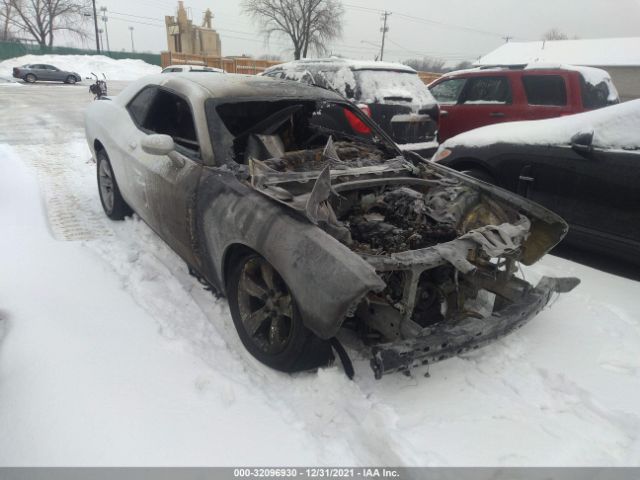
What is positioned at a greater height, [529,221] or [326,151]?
[326,151]

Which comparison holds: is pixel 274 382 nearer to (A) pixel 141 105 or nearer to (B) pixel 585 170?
(A) pixel 141 105

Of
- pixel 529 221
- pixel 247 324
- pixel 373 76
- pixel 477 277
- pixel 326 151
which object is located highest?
pixel 373 76

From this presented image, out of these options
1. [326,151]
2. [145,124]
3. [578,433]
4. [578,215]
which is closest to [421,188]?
[326,151]

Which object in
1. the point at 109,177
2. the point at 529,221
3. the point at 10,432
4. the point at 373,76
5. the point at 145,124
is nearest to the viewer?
the point at 10,432

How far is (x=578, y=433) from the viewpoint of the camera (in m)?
2.18

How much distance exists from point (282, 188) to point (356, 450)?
151cm

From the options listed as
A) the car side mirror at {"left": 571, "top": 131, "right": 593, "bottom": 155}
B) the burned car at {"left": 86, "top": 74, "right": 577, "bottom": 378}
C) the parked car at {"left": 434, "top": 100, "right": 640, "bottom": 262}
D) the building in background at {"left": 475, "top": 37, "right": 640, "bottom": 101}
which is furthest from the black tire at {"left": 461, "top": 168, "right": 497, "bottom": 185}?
the building in background at {"left": 475, "top": 37, "right": 640, "bottom": 101}

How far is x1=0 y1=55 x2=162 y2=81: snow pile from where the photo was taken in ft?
105

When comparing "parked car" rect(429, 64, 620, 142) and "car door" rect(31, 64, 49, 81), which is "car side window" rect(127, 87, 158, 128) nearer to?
"parked car" rect(429, 64, 620, 142)

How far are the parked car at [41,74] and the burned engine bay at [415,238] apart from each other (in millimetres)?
28254

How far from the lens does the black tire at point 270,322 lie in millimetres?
2314

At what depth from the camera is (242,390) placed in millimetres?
2346

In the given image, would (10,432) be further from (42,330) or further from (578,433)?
(578,433)

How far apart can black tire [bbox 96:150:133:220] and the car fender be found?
6.43 ft
